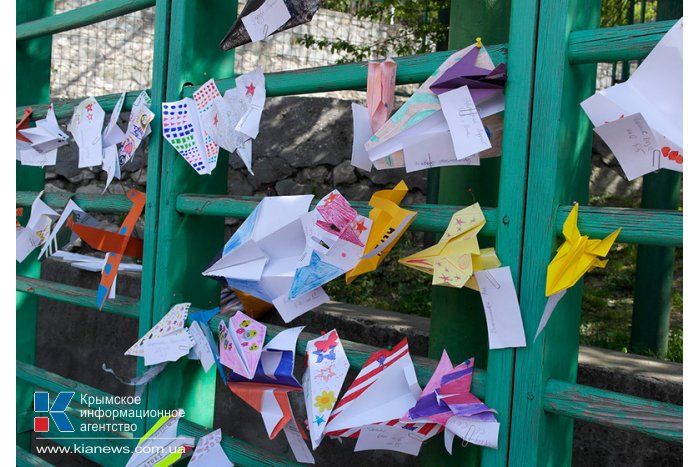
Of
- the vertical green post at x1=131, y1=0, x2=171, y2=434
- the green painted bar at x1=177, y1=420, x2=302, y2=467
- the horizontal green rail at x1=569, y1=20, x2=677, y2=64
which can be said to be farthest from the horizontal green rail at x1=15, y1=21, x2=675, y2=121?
the green painted bar at x1=177, y1=420, x2=302, y2=467

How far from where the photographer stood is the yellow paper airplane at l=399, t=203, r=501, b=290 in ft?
4.60

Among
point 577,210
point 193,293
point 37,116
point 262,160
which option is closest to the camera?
point 577,210

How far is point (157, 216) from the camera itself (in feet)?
6.86

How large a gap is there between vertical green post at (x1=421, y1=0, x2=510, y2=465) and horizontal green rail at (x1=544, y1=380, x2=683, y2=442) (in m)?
0.30

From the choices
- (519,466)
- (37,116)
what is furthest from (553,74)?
(37,116)

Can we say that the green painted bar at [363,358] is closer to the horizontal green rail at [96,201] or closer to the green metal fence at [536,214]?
the green metal fence at [536,214]

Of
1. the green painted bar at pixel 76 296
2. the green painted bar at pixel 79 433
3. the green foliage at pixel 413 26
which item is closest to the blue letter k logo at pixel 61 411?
the green painted bar at pixel 79 433

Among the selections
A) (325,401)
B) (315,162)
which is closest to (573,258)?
(325,401)

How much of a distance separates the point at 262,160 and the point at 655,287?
2929 mm

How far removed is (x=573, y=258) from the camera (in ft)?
4.24

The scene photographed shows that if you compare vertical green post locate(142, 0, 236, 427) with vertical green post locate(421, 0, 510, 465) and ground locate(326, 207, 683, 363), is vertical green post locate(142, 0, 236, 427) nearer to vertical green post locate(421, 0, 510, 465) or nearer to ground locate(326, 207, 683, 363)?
vertical green post locate(421, 0, 510, 465)

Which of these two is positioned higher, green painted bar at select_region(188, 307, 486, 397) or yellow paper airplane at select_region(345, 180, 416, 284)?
yellow paper airplane at select_region(345, 180, 416, 284)

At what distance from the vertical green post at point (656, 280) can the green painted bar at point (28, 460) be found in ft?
8.18

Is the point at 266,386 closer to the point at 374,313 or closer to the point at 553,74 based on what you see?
the point at 553,74
